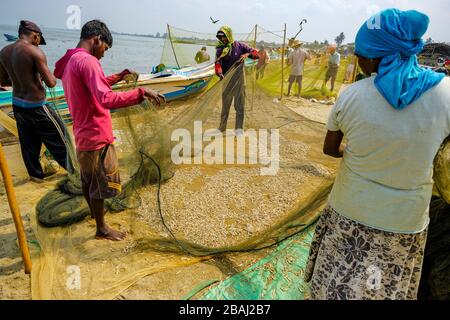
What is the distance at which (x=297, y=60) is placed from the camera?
877 cm

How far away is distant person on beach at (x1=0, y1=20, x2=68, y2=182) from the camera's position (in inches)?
128

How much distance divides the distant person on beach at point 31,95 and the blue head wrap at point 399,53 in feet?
10.5

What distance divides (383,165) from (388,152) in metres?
0.07

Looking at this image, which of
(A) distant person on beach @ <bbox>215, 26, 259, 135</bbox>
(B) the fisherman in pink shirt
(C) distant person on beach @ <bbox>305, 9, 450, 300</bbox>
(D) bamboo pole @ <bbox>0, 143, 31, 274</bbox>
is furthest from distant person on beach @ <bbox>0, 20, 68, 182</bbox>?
(C) distant person on beach @ <bbox>305, 9, 450, 300</bbox>

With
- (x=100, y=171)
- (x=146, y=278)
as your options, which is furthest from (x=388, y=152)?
(x=100, y=171)

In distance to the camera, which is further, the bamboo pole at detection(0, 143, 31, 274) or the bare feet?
the bare feet

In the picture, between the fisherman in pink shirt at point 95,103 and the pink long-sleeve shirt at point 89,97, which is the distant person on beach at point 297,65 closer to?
the fisherman in pink shirt at point 95,103

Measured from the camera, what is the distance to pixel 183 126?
140 inches

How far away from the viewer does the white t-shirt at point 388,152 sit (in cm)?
122

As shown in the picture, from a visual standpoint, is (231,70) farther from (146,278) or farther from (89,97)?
(146,278)

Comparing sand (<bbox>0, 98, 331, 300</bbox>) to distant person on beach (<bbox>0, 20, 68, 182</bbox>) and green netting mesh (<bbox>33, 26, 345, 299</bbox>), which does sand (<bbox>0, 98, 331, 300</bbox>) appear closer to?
green netting mesh (<bbox>33, 26, 345, 299</bbox>)

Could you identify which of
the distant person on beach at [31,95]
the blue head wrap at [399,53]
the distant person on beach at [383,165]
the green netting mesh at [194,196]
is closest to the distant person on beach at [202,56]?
the green netting mesh at [194,196]

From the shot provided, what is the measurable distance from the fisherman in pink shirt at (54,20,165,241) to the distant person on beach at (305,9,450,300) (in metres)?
1.42
